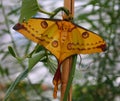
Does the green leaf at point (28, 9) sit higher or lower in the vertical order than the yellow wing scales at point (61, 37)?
higher

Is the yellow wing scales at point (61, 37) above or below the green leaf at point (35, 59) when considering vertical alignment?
above

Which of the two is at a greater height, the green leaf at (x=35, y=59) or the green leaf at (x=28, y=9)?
the green leaf at (x=28, y=9)

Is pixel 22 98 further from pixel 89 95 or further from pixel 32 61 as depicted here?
pixel 32 61

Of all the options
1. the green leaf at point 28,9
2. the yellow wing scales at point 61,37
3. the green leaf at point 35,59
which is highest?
the green leaf at point 28,9

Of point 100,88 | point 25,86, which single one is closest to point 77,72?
point 100,88
